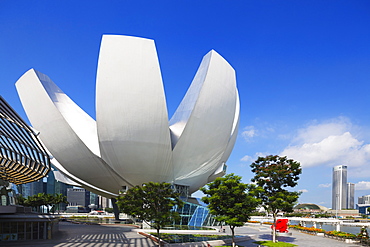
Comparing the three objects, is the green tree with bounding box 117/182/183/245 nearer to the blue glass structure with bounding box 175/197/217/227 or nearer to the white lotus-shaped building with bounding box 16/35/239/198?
the white lotus-shaped building with bounding box 16/35/239/198

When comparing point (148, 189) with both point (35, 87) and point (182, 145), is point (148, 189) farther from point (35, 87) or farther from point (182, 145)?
point (35, 87)

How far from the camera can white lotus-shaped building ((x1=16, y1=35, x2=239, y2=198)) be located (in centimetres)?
3216

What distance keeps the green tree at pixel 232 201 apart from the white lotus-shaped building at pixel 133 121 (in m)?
12.2

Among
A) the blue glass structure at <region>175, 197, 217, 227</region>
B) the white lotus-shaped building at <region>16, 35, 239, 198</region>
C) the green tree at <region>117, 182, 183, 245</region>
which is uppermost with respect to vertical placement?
the white lotus-shaped building at <region>16, 35, 239, 198</region>

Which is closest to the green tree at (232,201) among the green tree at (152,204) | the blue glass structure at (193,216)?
the green tree at (152,204)

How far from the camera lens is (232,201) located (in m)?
23.0

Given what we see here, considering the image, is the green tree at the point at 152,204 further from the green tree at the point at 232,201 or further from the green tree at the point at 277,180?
the green tree at the point at 277,180

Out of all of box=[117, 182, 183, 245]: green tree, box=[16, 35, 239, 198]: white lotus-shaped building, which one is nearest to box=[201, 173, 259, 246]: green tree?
box=[117, 182, 183, 245]: green tree

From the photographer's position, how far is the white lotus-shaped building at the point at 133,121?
105 feet

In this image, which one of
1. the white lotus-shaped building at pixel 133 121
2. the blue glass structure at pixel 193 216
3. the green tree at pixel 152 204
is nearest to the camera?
the green tree at pixel 152 204

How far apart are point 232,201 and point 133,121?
1457cm

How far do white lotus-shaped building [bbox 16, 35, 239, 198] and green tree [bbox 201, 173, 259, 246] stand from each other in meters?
12.2

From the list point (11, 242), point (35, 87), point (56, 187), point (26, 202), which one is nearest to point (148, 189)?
point (11, 242)

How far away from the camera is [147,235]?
28.1 m
